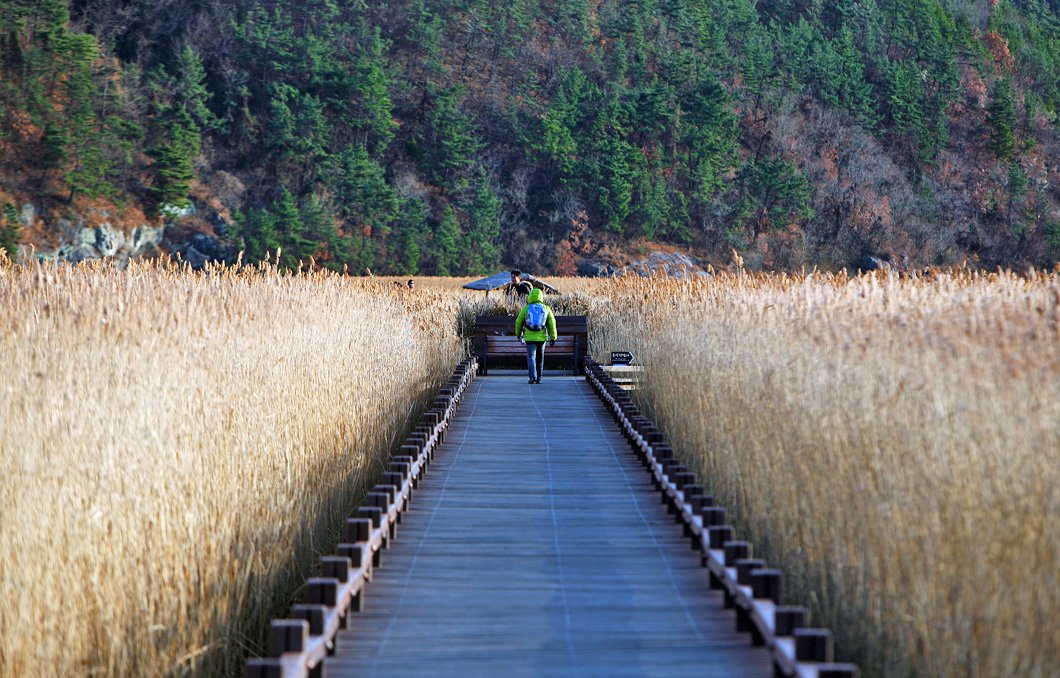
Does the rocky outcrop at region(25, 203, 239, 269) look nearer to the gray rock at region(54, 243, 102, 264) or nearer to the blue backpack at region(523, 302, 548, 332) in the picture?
the gray rock at region(54, 243, 102, 264)

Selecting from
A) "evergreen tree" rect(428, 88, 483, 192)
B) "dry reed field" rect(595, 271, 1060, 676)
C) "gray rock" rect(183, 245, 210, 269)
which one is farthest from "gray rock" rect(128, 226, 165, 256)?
"dry reed field" rect(595, 271, 1060, 676)

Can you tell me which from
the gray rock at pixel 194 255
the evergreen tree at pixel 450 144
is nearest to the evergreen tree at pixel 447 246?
the evergreen tree at pixel 450 144

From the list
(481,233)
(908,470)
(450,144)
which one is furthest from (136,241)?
(908,470)

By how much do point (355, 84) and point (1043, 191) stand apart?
32857 millimetres

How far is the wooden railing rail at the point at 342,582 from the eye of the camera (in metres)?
3.96

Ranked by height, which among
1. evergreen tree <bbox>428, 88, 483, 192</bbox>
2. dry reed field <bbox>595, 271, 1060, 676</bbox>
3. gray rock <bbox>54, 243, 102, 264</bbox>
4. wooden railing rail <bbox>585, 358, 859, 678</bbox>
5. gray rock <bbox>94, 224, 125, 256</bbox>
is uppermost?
evergreen tree <bbox>428, 88, 483, 192</bbox>

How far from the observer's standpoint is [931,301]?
25.8ft

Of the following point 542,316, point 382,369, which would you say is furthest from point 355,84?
point 382,369

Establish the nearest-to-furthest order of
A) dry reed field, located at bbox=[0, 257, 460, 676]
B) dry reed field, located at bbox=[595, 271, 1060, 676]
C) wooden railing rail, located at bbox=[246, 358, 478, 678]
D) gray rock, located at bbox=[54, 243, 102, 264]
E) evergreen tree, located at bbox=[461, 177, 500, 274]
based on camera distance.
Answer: dry reed field, located at bbox=[595, 271, 1060, 676] → wooden railing rail, located at bbox=[246, 358, 478, 678] → dry reed field, located at bbox=[0, 257, 460, 676] → gray rock, located at bbox=[54, 243, 102, 264] → evergreen tree, located at bbox=[461, 177, 500, 274]

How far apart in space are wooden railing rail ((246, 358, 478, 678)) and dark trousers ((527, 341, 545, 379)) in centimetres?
558

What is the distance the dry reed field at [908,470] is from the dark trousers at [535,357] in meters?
5.69

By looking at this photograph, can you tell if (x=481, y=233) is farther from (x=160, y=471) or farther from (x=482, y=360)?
(x=160, y=471)

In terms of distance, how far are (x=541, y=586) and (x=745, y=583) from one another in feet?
3.32

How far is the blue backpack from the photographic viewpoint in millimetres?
13180
